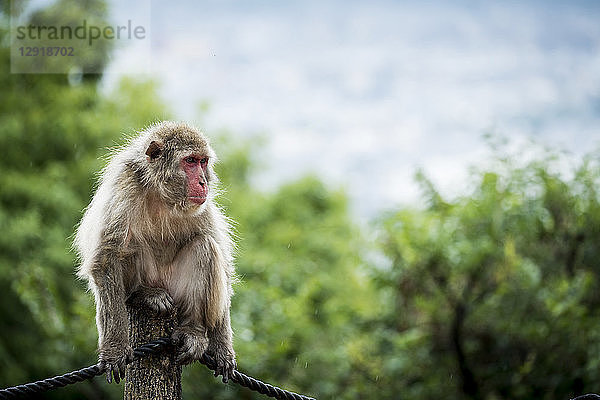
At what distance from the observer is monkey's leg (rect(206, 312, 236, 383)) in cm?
340

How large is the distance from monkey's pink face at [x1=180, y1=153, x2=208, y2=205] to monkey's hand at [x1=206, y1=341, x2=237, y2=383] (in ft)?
2.47

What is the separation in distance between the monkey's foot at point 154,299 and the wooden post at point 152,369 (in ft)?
0.23

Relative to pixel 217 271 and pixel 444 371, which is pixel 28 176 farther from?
pixel 217 271

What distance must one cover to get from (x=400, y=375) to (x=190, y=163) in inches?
138

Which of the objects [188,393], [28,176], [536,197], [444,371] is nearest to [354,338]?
[444,371]

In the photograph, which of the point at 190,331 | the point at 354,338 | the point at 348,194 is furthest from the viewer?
the point at 348,194

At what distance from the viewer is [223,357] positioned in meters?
3.47

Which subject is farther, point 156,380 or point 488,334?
point 488,334

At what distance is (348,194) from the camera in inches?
929

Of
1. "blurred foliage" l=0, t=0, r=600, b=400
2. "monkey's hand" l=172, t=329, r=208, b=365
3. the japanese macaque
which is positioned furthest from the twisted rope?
"blurred foliage" l=0, t=0, r=600, b=400

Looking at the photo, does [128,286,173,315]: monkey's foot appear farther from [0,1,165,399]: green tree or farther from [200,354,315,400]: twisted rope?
[0,1,165,399]: green tree

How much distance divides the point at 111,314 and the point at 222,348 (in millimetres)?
648

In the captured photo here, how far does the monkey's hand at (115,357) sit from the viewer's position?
2984 millimetres

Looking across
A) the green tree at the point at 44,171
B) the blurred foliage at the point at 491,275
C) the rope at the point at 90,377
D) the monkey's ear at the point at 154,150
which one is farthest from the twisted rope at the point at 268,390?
the green tree at the point at 44,171
